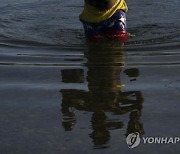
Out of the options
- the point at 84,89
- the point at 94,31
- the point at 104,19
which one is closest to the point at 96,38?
the point at 94,31

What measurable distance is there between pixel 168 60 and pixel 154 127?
76.5 inches

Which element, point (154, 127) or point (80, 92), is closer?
point (154, 127)

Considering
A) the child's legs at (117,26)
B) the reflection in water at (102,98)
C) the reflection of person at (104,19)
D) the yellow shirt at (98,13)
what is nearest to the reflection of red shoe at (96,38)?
the reflection of person at (104,19)

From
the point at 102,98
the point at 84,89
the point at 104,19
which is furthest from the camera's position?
the point at 104,19

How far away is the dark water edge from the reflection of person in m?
0.20

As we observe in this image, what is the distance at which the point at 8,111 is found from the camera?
407 centimetres

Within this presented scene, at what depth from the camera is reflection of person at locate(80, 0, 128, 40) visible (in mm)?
6406

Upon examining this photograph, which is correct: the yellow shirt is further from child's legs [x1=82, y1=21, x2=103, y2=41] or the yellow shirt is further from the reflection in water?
the reflection in water

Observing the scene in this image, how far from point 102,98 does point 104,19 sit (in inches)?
94.7

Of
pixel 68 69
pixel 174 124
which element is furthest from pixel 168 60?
pixel 174 124

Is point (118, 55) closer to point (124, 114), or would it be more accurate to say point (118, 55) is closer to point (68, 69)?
point (68, 69)

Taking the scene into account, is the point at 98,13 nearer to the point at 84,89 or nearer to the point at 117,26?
the point at 117,26

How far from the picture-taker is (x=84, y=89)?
14.8 feet

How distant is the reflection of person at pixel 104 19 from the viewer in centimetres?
641
